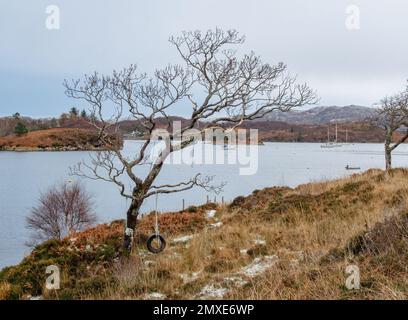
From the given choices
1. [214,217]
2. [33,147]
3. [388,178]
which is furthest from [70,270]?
[33,147]

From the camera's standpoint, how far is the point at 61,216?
36969 millimetres

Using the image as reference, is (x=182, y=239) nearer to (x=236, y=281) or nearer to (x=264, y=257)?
(x=264, y=257)

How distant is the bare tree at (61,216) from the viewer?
33938mm

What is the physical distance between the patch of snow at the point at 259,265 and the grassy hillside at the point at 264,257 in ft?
0.09

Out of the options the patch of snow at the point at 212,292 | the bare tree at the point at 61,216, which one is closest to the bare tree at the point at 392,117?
the patch of snow at the point at 212,292

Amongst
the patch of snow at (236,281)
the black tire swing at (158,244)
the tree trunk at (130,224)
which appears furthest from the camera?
the tree trunk at (130,224)

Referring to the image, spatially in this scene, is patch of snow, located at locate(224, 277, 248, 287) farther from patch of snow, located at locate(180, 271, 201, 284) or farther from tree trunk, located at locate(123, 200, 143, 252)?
tree trunk, located at locate(123, 200, 143, 252)

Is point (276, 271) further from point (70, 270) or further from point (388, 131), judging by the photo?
point (388, 131)

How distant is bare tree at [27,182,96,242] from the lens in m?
33.9

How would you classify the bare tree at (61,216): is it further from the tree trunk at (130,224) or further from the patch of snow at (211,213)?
the tree trunk at (130,224)

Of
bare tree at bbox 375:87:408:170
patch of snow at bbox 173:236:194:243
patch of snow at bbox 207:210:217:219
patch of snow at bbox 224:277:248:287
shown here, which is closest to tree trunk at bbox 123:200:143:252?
patch of snow at bbox 173:236:194:243

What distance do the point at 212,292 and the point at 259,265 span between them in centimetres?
196

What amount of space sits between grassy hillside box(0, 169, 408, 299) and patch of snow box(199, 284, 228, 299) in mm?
A: 22
